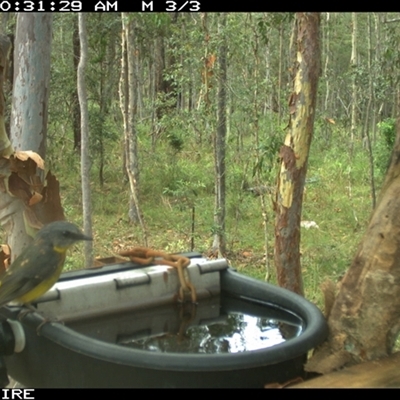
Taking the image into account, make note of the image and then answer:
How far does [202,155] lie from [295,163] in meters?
7.88

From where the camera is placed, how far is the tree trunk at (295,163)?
439cm

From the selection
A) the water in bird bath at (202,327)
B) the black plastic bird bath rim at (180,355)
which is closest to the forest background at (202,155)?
the water in bird bath at (202,327)

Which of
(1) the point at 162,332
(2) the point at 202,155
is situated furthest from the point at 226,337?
(2) the point at 202,155

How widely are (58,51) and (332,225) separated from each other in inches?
224

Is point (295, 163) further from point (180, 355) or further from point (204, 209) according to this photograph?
point (204, 209)

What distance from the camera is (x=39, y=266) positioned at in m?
2.22

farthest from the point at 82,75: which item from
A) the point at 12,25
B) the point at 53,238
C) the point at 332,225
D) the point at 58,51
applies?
the point at 58,51

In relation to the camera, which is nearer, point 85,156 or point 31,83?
point 31,83

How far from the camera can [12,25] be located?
29.8 ft

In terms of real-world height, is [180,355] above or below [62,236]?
below

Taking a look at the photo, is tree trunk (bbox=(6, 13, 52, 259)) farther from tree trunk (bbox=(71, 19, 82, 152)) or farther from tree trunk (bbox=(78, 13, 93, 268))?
tree trunk (bbox=(71, 19, 82, 152))

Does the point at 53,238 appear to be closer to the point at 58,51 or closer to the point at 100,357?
the point at 100,357

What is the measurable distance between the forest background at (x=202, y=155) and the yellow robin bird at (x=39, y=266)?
4.18m

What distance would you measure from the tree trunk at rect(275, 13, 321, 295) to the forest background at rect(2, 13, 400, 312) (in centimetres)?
175
